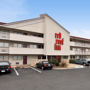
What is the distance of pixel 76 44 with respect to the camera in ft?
101

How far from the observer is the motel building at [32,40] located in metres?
18.6

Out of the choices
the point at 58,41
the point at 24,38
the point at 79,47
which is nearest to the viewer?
the point at 24,38

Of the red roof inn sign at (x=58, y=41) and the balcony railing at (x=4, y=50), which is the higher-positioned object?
the red roof inn sign at (x=58, y=41)

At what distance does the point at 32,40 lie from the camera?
2097cm

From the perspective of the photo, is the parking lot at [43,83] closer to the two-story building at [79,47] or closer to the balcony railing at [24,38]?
the balcony railing at [24,38]

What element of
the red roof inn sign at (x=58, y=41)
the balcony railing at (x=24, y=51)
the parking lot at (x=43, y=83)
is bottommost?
the parking lot at (x=43, y=83)

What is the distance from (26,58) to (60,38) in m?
11.5

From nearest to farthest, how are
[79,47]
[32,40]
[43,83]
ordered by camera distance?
[43,83] < [32,40] < [79,47]

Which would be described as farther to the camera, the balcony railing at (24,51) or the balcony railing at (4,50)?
the balcony railing at (24,51)

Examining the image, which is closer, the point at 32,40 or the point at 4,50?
the point at 4,50

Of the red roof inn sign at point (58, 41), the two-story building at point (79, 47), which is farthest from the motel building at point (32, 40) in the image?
the two-story building at point (79, 47)

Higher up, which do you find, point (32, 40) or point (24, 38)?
point (24, 38)

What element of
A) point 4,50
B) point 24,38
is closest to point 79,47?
point 24,38

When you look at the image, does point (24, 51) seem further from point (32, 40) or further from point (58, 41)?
point (58, 41)
